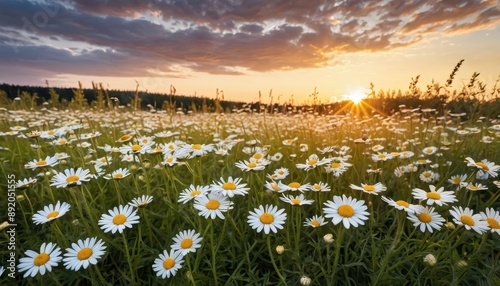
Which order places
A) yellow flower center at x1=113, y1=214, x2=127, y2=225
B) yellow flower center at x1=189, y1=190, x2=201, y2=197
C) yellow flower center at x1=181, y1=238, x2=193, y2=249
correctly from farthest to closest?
yellow flower center at x1=189, y1=190, x2=201, y2=197 < yellow flower center at x1=113, y1=214, x2=127, y2=225 < yellow flower center at x1=181, y1=238, x2=193, y2=249

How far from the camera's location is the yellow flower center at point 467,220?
1.38 meters

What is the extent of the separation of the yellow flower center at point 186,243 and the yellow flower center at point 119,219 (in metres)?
0.36

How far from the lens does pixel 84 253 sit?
1.43m

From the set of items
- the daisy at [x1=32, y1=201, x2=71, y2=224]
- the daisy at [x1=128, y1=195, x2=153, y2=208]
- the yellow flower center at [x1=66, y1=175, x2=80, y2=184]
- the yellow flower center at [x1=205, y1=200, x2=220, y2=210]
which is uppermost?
the yellow flower center at [x1=66, y1=175, x2=80, y2=184]

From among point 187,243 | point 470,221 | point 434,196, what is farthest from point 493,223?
point 187,243

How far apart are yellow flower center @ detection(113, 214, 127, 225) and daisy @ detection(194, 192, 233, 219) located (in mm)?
394

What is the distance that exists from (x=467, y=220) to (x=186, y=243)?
134cm

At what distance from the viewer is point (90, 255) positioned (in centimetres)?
142

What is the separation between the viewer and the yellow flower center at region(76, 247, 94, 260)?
141 centimetres

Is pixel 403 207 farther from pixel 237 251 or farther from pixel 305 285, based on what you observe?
pixel 237 251

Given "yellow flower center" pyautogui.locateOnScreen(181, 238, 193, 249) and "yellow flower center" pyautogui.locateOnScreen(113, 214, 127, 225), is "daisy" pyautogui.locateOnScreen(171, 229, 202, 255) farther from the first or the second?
"yellow flower center" pyautogui.locateOnScreen(113, 214, 127, 225)

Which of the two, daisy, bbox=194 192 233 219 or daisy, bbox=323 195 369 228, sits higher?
daisy, bbox=323 195 369 228

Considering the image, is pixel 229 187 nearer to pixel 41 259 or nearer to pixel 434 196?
pixel 41 259

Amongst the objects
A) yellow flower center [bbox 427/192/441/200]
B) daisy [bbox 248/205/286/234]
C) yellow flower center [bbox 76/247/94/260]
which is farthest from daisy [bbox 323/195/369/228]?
yellow flower center [bbox 76/247/94/260]
